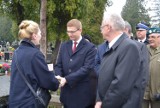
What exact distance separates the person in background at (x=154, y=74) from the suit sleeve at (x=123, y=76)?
1470mm

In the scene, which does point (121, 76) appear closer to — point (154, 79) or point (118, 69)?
point (118, 69)

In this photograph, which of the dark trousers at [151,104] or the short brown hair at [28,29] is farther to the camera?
the dark trousers at [151,104]

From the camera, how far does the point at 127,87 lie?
337cm

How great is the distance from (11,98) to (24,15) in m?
12.7

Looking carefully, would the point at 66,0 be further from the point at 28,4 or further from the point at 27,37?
the point at 27,37

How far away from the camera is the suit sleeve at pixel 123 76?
337 centimetres

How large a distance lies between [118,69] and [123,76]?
10cm

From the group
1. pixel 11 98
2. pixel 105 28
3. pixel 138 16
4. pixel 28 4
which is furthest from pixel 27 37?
pixel 138 16

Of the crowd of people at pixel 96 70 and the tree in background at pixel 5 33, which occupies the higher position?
the crowd of people at pixel 96 70

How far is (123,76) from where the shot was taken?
11.0 ft

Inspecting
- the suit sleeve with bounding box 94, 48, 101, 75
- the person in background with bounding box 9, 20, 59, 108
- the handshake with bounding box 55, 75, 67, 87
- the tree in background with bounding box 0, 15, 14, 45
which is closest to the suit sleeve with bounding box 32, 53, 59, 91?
the person in background with bounding box 9, 20, 59, 108

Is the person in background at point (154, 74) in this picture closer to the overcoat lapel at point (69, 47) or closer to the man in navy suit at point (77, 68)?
the man in navy suit at point (77, 68)

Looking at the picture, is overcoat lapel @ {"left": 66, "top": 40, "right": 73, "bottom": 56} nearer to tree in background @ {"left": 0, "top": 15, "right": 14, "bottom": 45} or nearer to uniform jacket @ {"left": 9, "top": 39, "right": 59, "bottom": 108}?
uniform jacket @ {"left": 9, "top": 39, "right": 59, "bottom": 108}

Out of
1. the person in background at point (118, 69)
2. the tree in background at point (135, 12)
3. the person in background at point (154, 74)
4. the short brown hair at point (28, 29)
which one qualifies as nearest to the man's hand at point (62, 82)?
the short brown hair at point (28, 29)
